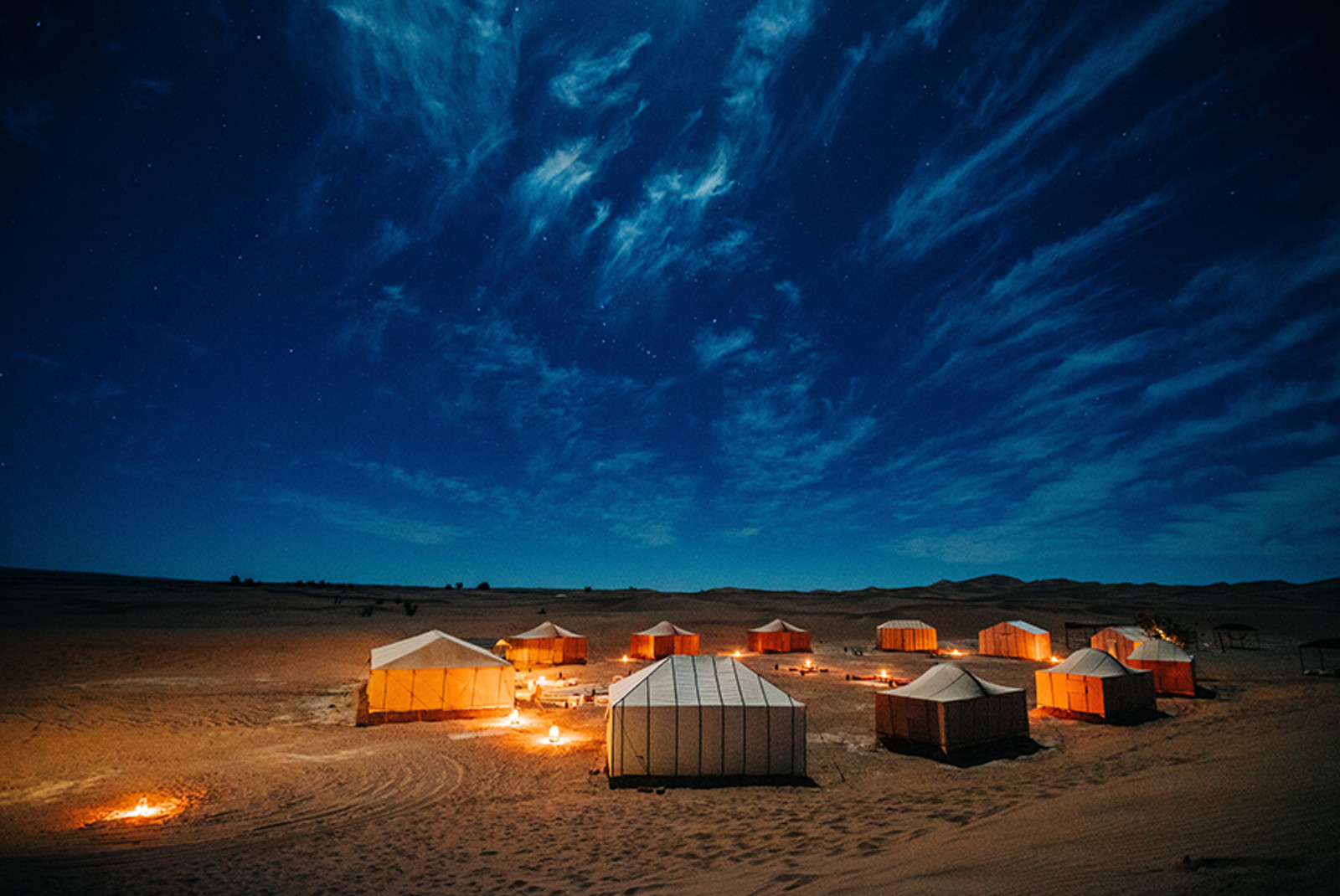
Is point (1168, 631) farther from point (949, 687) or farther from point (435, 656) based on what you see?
point (435, 656)

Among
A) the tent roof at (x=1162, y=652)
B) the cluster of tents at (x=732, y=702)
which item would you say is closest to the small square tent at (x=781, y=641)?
the cluster of tents at (x=732, y=702)

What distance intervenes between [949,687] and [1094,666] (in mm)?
8435

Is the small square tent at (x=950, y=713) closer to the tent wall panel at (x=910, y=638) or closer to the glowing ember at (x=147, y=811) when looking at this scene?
the glowing ember at (x=147, y=811)

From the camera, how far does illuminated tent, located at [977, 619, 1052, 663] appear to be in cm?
4491

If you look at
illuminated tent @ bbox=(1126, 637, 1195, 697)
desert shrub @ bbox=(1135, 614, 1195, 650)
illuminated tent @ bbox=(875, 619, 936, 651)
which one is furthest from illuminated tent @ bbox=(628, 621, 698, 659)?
desert shrub @ bbox=(1135, 614, 1195, 650)

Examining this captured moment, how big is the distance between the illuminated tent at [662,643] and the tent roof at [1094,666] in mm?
24155

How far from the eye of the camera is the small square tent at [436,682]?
75.7 ft

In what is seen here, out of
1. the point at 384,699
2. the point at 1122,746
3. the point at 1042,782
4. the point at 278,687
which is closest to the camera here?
the point at 1042,782

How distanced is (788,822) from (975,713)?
29.7ft

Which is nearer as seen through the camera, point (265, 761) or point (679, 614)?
point (265, 761)

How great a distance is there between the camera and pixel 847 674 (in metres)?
35.3

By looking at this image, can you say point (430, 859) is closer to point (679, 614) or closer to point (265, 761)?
point (265, 761)

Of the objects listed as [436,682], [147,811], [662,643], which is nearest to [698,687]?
[436,682]

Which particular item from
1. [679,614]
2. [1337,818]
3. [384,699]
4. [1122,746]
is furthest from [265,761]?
[679,614]
